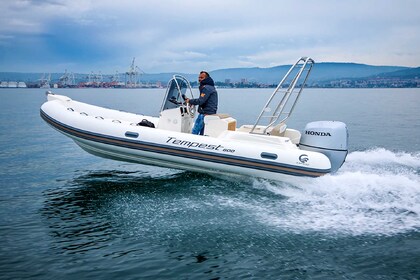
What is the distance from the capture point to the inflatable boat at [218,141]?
756cm

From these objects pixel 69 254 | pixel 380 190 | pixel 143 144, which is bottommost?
pixel 69 254

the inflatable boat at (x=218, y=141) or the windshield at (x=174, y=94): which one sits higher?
the windshield at (x=174, y=94)

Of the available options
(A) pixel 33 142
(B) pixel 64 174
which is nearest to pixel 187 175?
(B) pixel 64 174

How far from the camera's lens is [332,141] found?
299 inches

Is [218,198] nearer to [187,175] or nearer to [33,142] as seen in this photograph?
[187,175]

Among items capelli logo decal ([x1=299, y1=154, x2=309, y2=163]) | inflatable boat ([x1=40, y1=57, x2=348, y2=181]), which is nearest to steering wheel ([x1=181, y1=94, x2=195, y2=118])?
inflatable boat ([x1=40, y1=57, x2=348, y2=181])

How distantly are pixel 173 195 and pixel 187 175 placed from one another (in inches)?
62.7

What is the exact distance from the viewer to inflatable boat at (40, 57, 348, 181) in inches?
298

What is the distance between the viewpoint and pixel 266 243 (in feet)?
18.0

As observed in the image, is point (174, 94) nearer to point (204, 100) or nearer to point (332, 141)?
point (204, 100)

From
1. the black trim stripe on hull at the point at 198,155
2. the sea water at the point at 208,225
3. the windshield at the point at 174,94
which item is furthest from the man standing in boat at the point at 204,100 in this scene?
the sea water at the point at 208,225

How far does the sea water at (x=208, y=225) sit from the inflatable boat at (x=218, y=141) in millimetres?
428

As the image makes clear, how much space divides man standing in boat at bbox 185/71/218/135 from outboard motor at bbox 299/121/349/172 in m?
2.07

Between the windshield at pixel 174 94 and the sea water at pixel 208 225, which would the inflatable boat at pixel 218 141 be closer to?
the windshield at pixel 174 94
